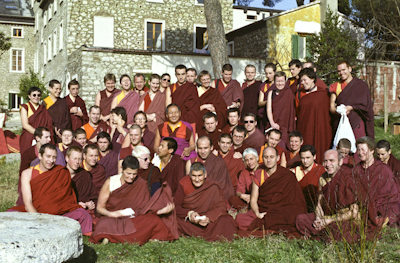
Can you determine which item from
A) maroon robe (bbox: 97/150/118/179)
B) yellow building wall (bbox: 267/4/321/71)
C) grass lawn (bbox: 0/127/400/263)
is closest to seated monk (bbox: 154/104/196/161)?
maroon robe (bbox: 97/150/118/179)

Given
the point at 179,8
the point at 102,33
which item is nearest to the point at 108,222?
Result: the point at 102,33

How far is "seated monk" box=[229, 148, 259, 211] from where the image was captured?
5.92 m

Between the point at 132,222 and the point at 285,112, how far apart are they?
317 centimetres

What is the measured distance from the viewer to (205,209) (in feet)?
17.6

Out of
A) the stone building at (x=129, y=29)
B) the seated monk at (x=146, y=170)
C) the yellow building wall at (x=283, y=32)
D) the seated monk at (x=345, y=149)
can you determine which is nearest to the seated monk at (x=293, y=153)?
the seated monk at (x=345, y=149)

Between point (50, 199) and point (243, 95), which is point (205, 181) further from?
point (243, 95)

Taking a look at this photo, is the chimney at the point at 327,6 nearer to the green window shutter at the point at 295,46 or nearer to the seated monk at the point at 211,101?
the green window shutter at the point at 295,46

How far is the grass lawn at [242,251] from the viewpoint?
4074 millimetres

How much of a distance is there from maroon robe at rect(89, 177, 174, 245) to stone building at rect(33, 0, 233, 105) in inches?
510

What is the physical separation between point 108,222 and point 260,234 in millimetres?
1732

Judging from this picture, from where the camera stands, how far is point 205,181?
17.8 feet

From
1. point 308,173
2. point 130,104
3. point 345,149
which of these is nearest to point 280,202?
point 308,173

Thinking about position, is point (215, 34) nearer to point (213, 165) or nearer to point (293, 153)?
point (293, 153)

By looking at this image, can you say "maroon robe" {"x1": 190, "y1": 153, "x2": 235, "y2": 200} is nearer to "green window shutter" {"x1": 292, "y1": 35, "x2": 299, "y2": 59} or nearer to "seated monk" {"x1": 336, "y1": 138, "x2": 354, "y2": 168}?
"seated monk" {"x1": 336, "y1": 138, "x2": 354, "y2": 168}
